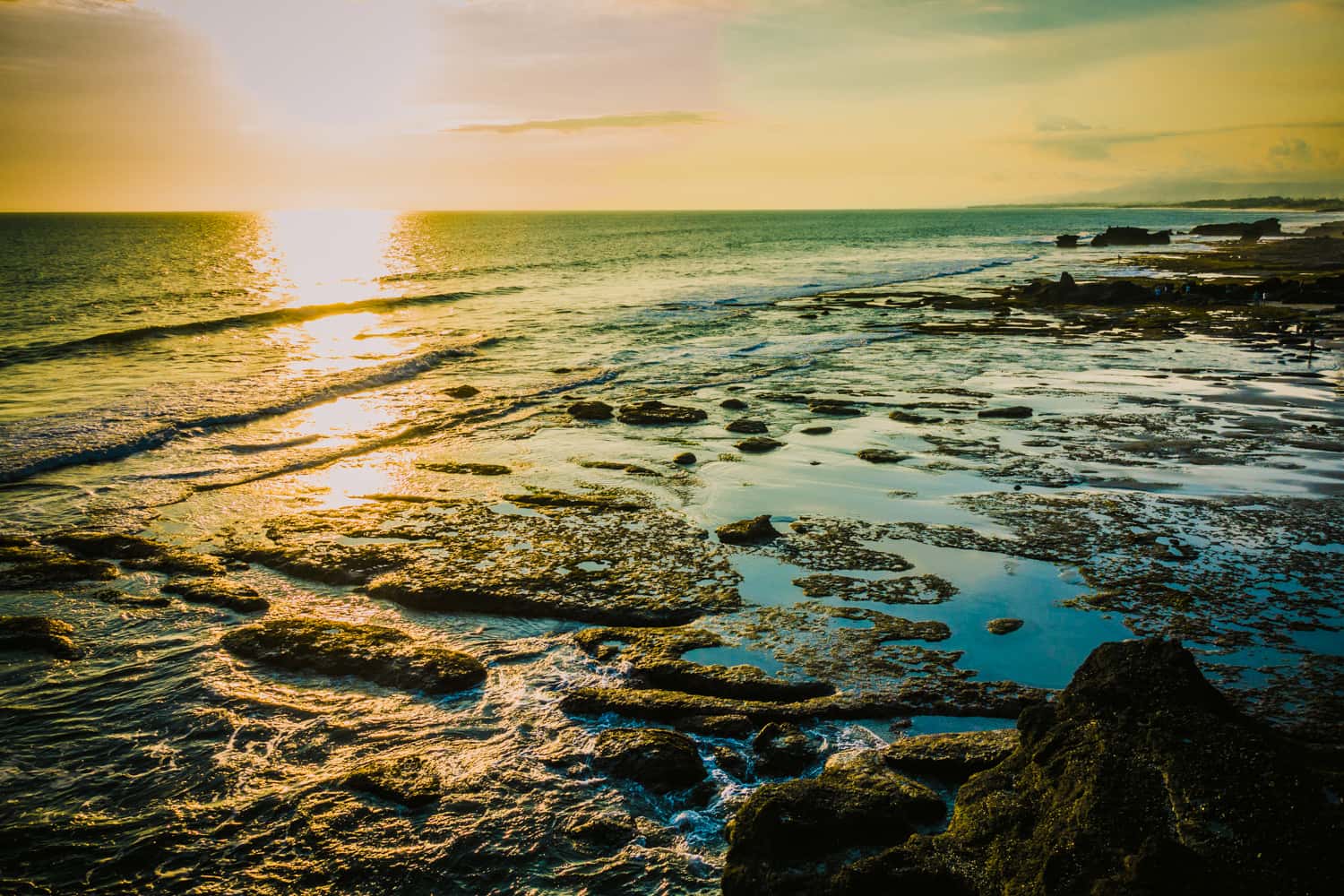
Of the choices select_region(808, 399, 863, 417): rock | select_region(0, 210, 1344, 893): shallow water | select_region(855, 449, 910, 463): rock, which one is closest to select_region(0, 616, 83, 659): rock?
select_region(0, 210, 1344, 893): shallow water

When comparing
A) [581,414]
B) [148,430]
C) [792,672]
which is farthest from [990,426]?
[148,430]

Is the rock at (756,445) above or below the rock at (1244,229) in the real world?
below

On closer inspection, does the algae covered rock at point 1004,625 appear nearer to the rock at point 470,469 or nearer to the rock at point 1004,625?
the rock at point 1004,625

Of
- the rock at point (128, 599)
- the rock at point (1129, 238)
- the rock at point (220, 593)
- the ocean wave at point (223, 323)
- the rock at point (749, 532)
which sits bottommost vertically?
the rock at point (128, 599)

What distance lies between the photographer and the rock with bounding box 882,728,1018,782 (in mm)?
5145

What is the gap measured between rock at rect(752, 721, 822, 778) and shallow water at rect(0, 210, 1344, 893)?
24cm

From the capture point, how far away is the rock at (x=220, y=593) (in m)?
8.12

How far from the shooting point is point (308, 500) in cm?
1156

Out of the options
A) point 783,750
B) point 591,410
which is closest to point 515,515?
point 783,750

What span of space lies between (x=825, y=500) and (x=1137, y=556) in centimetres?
376

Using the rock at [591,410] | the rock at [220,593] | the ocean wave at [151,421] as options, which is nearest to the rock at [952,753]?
the rock at [220,593]

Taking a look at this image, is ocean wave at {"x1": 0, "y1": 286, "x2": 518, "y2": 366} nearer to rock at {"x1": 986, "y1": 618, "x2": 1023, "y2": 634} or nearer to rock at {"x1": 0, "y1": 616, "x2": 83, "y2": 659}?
rock at {"x1": 0, "y1": 616, "x2": 83, "y2": 659}

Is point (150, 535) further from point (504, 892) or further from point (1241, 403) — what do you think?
point (1241, 403)

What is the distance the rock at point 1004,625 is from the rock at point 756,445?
6329 millimetres
